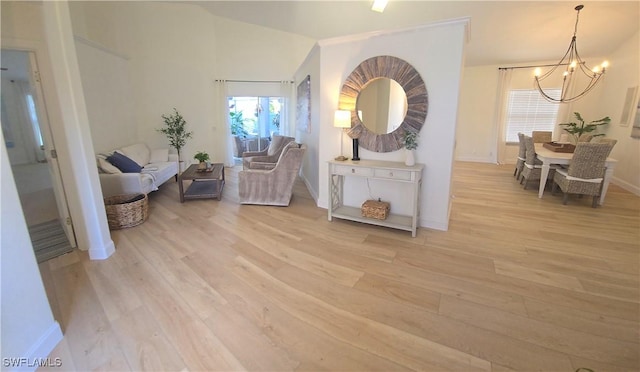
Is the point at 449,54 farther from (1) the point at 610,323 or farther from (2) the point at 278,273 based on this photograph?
(2) the point at 278,273

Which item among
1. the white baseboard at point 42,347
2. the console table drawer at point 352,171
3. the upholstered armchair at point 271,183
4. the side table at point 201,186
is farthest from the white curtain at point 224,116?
the white baseboard at point 42,347

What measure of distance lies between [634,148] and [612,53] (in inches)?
90.1

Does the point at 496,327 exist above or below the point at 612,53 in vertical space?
below

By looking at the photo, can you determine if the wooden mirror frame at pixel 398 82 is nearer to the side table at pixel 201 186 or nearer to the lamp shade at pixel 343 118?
the lamp shade at pixel 343 118

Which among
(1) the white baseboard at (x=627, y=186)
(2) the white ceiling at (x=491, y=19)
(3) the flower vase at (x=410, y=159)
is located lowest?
(1) the white baseboard at (x=627, y=186)

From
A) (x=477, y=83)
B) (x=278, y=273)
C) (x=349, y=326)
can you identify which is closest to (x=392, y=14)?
(x=477, y=83)

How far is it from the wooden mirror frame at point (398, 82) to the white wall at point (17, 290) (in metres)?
3.07

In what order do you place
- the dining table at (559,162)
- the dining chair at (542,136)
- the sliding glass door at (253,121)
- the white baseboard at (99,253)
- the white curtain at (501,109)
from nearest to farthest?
the white baseboard at (99,253), the dining table at (559,162), the dining chair at (542,136), the white curtain at (501,109), the sliding glass door at (253,121)

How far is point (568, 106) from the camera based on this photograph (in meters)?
6.67

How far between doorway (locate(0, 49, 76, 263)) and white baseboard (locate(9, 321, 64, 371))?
1394 mm

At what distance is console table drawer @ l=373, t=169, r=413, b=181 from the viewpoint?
121 inches

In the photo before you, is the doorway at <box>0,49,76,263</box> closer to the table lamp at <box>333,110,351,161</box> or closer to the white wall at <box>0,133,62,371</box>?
the white wall at <box>0,133,62,371</box>

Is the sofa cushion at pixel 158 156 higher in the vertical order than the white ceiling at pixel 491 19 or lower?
lower

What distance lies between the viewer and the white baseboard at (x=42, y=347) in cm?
150
